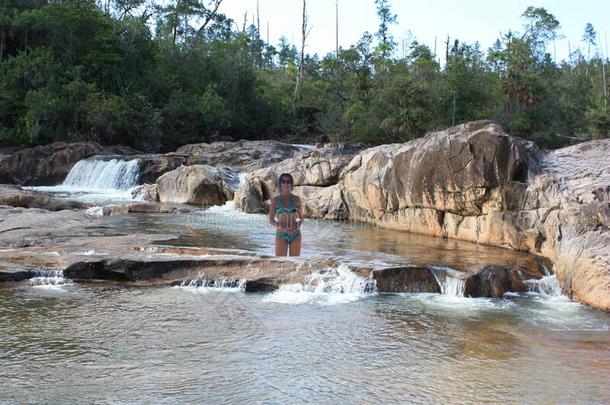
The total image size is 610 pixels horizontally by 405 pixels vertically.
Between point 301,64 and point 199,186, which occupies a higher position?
point 301,64

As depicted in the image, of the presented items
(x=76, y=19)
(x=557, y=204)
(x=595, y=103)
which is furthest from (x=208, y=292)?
(x=595, y=103)

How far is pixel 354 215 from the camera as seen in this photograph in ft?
48.9

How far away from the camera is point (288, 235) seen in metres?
8.05

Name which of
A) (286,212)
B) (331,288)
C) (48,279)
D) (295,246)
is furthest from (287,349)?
(48,279)

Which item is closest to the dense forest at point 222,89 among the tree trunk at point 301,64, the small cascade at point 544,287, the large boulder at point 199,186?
the tree trunk at point 301,64

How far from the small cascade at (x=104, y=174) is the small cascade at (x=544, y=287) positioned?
17.2m

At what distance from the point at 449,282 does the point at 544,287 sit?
1.43 m

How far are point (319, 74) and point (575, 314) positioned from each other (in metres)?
33.7

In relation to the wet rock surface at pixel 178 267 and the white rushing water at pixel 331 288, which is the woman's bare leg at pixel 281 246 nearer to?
the wet rock surface at pixel 178 267

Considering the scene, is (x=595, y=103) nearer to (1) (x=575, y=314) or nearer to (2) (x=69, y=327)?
(1) (x=575, y=314)

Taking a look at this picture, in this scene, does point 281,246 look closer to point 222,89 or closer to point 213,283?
point 213,283

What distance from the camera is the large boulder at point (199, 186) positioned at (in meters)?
18.5

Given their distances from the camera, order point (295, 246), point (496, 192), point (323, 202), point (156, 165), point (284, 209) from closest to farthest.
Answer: point (284, 209)
point (295, 246)
point (496, 192)
point (323, 202)
point (156, 165)

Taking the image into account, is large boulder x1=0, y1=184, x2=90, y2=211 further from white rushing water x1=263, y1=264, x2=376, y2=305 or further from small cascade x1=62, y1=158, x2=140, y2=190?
white rushing water x1=263, y1=264, x2=376, y2=305
